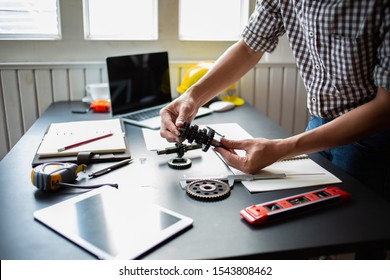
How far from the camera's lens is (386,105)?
90 centimetres

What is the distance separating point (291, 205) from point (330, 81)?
46cm

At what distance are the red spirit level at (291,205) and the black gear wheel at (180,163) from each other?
284 mm

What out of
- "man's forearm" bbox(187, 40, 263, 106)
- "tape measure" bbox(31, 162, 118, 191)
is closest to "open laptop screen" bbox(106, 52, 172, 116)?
"man's forearm" bbox(187, 40, 263, 106)

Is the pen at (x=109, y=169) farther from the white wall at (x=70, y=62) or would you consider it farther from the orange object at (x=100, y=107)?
the white wall at (x=70, y=62)

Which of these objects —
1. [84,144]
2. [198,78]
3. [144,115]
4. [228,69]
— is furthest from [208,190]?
[198,78]

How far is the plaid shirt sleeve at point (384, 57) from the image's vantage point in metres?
0.87

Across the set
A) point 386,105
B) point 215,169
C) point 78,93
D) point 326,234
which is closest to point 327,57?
point 386,105

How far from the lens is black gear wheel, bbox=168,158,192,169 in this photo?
1001 mm

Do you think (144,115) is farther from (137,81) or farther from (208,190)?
(208,190)

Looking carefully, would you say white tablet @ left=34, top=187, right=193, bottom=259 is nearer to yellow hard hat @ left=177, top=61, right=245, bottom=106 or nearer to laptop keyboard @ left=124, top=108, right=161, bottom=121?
laptop keyboard @ left=124, top=108, right=161, bottom=121

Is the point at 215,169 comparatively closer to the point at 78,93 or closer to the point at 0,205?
the point at 0,205

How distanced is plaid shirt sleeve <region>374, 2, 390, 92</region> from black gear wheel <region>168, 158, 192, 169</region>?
0.50m
